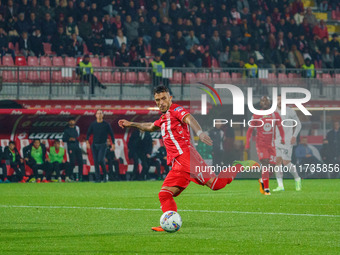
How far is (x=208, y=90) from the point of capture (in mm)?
27016

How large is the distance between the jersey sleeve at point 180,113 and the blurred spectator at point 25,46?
58.7 feet

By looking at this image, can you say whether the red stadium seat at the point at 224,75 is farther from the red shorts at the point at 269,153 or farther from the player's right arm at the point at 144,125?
the player's right arm at the point at 144,125

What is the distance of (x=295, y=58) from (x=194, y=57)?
5020 mm

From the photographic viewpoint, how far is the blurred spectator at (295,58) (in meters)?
31.9

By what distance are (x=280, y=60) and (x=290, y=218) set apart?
2131cm

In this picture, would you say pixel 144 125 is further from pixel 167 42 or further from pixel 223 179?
pixel 167 42

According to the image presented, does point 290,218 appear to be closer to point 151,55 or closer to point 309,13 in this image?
point 151,55

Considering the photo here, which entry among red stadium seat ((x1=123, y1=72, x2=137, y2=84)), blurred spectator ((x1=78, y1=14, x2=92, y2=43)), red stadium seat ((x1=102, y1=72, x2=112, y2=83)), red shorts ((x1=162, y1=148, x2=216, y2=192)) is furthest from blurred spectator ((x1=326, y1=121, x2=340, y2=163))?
red shorts ((x1=162, y1=148, x2=216, y2=192))

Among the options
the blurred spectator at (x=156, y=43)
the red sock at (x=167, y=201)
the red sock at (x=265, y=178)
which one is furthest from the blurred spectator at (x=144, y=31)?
the red sock at (x=167, y=201)

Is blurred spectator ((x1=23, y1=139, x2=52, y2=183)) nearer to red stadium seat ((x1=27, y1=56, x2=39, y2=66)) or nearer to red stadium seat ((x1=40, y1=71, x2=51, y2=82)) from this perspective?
red stadium seat ((x1=40, y1=71, x2=51, y2=82))

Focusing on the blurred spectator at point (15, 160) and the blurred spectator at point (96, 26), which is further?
the blurred spectator at point (96, 26)

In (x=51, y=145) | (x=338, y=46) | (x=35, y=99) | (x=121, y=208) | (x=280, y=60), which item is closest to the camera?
(x=121, y=208)

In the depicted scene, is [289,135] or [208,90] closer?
[289,135]

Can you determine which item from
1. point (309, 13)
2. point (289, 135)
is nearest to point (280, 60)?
point (309, 13)
